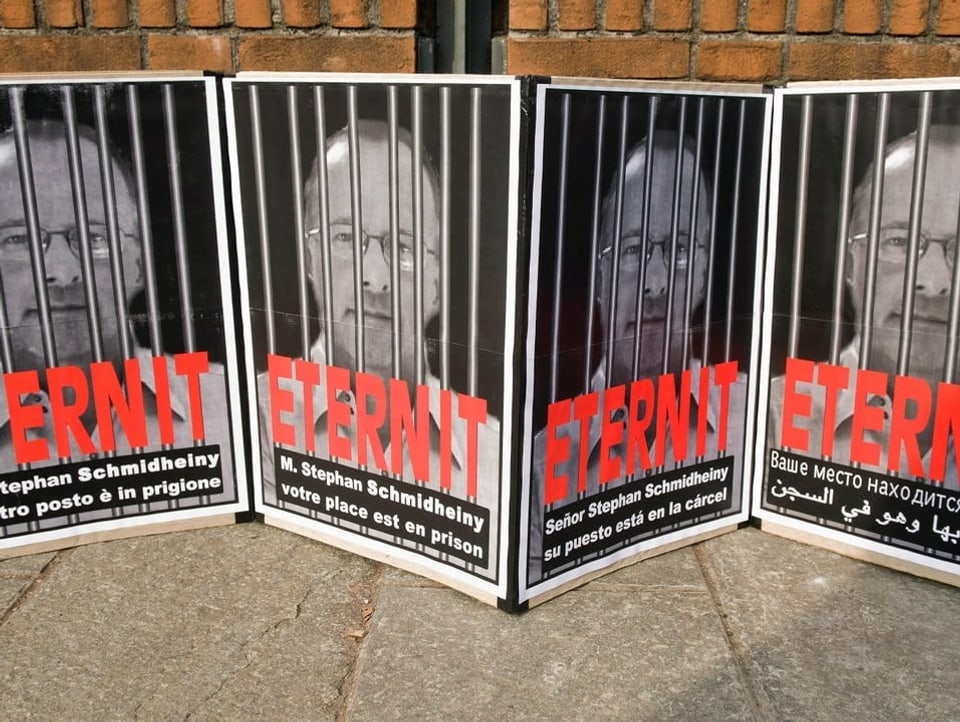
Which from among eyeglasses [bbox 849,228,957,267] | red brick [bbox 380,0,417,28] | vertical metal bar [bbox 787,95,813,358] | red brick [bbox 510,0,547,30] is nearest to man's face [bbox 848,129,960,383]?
eyeglasses [bbox 849,228,957,267]

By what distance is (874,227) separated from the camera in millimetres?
2660

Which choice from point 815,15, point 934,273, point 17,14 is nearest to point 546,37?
point 815,15

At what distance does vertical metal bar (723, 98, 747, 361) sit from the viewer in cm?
271

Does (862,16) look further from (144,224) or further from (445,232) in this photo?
(144,224)

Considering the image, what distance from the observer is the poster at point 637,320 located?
2.38m

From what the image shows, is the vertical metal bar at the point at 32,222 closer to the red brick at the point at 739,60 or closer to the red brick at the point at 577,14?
the red brick at the point at 577,14

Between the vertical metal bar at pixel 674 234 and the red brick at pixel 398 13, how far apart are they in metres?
1.06

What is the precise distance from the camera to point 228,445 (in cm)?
298

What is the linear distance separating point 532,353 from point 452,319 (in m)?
0.26

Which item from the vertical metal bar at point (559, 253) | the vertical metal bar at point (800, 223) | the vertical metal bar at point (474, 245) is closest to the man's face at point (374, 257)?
the vertical metal bar at point (474, 245)

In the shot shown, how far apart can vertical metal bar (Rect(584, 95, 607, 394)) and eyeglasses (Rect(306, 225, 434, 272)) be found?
0.45 meters

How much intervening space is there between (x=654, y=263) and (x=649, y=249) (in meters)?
0.05

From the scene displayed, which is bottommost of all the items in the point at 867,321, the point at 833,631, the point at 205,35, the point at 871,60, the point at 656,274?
the point at 833,631

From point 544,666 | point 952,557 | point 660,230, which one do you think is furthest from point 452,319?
point 952,557
